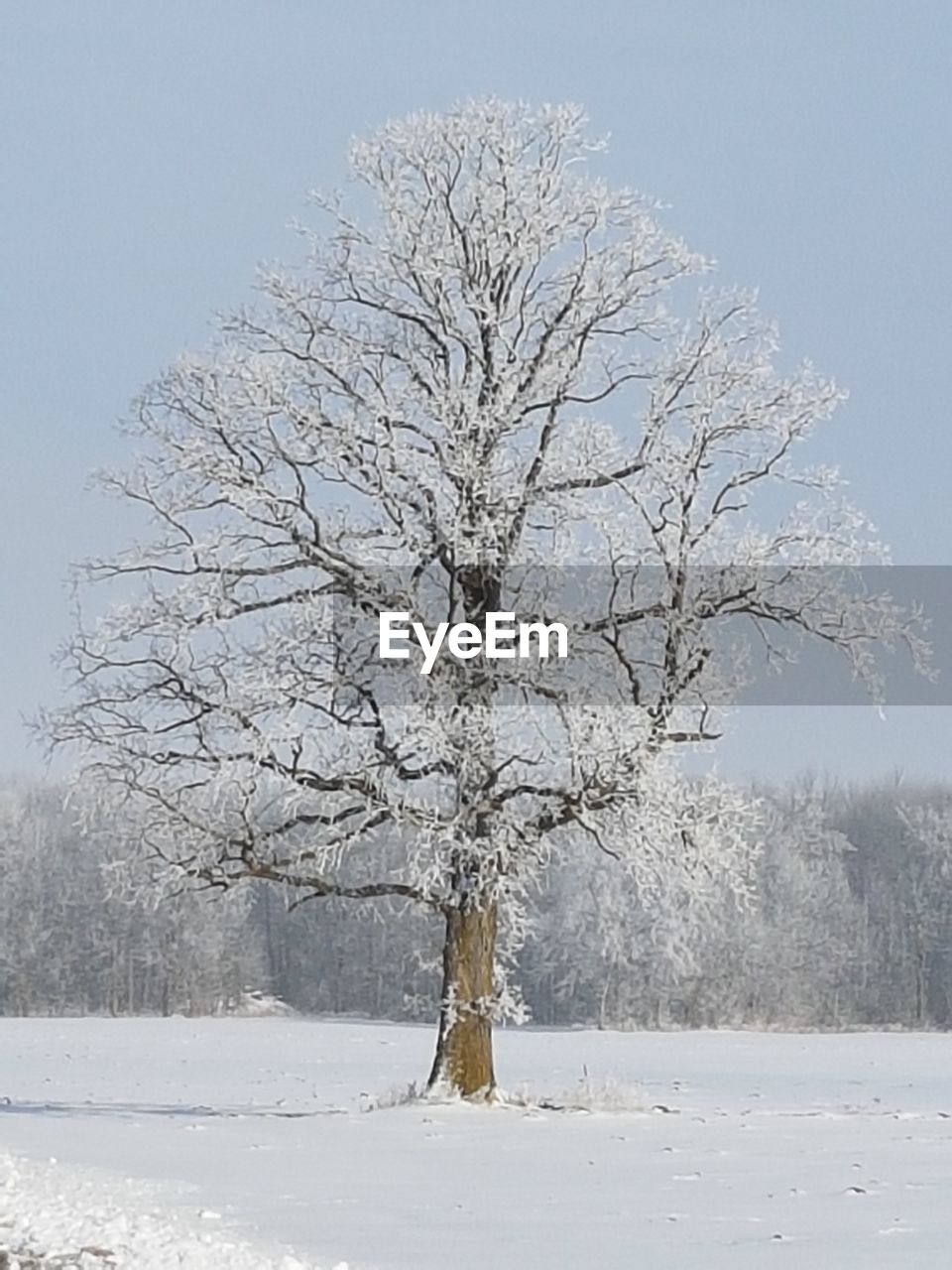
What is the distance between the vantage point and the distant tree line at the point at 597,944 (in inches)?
3051

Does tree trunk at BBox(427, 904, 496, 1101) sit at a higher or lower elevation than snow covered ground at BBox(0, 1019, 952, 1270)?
higher

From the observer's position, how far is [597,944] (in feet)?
254

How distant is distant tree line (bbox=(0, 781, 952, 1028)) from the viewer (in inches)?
3051

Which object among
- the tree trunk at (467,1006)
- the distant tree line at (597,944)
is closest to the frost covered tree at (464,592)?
the tree trunk at (467,1006)

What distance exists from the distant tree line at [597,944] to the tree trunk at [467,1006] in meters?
48.7

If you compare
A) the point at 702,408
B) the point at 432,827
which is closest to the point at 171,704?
the point at 432,827

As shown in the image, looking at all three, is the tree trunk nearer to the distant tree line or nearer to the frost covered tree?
the frost covered tree

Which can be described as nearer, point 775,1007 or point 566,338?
point 566,338

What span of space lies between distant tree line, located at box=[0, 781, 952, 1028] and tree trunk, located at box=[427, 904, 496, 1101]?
48654 mm

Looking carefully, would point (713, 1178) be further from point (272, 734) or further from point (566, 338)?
point (566, 338)

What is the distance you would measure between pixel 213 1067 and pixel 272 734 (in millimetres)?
24800

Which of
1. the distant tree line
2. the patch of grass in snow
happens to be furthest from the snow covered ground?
the distant tree line

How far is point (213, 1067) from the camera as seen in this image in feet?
138

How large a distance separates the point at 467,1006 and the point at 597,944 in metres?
58.4
